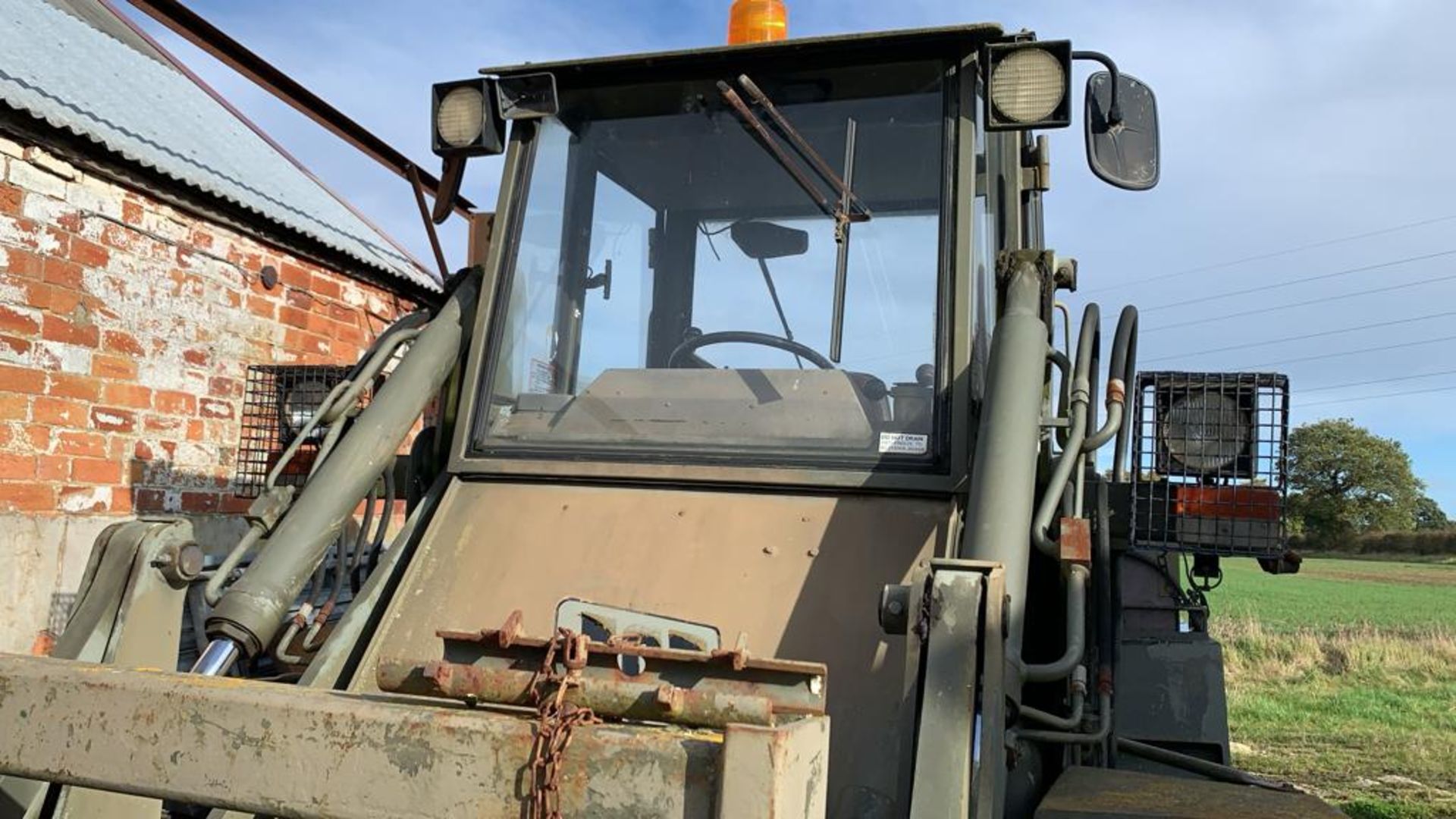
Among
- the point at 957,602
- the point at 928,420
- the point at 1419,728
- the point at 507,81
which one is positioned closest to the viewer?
the point at 957,602

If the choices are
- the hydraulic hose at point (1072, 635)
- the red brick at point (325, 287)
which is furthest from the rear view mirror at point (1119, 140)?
the red brick at point (325, 287)

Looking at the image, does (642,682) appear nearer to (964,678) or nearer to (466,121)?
(964,678)

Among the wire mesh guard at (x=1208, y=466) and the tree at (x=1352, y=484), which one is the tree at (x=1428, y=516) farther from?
the wire mesh guard at (x=1208, y=466)

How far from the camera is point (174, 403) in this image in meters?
6.11

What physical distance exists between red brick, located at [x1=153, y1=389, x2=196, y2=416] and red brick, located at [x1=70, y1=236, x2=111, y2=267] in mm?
→ 709

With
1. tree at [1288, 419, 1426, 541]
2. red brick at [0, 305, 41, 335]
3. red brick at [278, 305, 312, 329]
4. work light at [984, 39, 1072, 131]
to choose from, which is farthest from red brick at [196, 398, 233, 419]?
tree at [1288, 419, 1426, 541]

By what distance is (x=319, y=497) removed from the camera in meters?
3.08

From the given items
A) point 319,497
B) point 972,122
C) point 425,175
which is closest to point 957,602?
point 972,122

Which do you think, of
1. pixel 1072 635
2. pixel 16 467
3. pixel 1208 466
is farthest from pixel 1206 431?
pixel 16 467

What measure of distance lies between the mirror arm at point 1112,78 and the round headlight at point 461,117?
166 cm

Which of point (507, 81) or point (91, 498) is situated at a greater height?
point (507, 81)

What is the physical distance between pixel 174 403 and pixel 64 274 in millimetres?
911

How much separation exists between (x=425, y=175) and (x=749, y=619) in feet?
7.46

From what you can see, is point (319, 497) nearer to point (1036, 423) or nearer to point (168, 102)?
point (1036, 423)
